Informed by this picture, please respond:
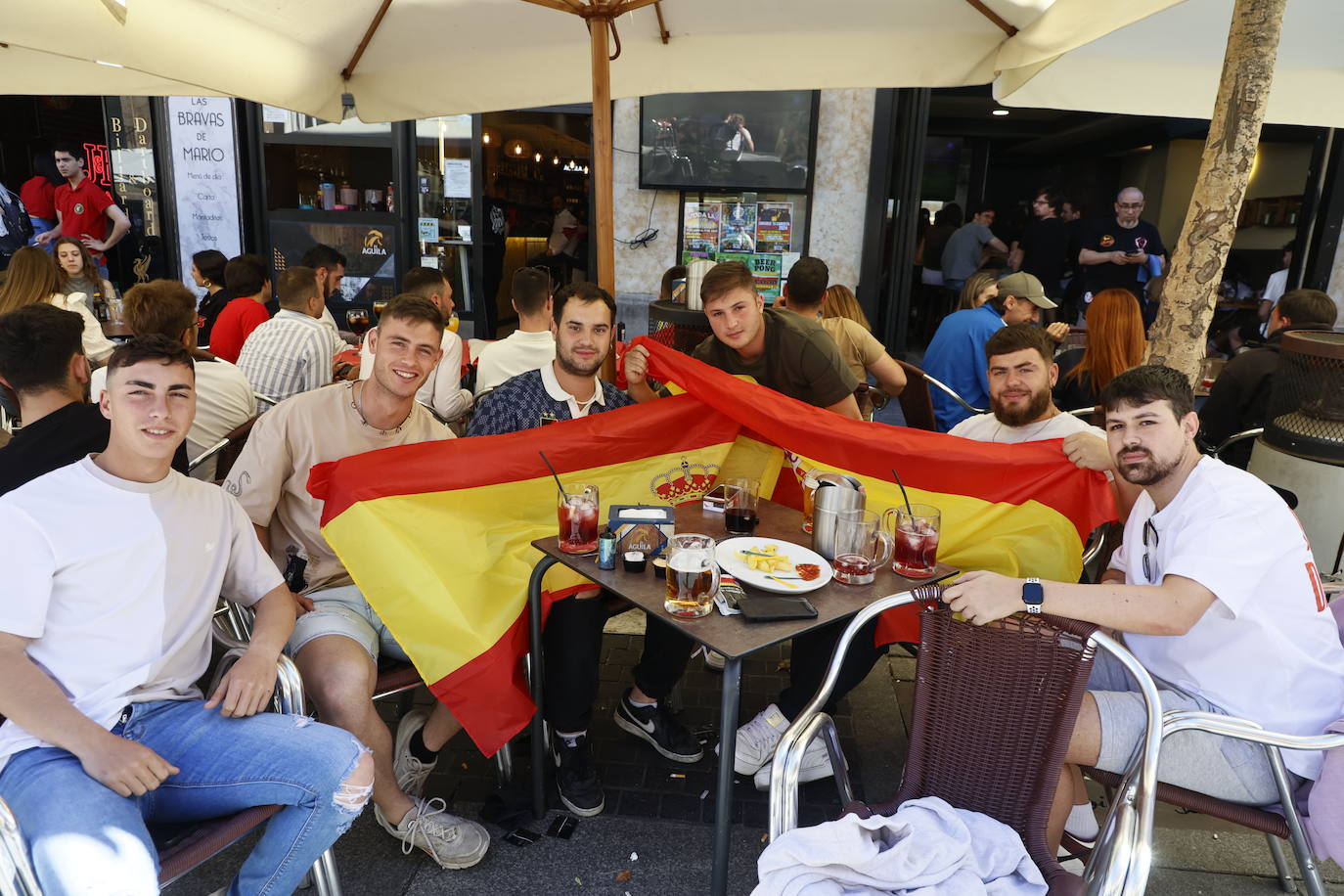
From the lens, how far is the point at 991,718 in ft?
6.93

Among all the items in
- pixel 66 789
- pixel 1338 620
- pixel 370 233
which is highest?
pixel 370 233

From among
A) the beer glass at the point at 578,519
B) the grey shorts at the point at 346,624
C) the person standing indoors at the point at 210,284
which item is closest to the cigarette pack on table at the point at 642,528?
the beer glass at the point at 578,519

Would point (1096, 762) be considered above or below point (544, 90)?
below

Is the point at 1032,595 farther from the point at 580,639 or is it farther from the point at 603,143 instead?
the point at 603,143

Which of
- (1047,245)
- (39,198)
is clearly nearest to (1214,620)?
(1047,245)

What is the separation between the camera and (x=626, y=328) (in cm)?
855

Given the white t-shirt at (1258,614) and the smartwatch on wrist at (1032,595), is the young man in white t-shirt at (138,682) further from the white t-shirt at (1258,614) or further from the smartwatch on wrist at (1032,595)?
the white t-shirt at (1258,614)

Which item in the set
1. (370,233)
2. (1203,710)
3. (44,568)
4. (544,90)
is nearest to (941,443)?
(1203,710)

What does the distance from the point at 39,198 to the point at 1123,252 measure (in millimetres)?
10796

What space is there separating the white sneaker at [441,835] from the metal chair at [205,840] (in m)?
0.29

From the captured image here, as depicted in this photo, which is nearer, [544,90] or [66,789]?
[66,789]

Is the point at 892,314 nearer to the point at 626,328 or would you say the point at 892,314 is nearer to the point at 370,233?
the point at 626,328

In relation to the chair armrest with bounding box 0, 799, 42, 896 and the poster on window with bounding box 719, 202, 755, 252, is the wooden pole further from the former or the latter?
the poster on window with bounding box 719, 202, 755, 252

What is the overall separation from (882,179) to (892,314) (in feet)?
4.09
